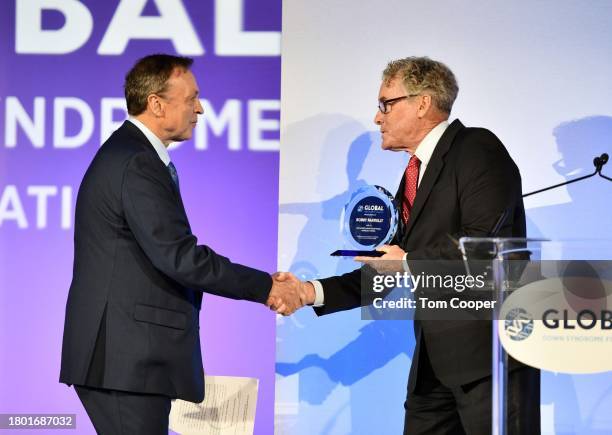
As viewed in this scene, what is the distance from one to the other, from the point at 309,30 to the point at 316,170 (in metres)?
0.68

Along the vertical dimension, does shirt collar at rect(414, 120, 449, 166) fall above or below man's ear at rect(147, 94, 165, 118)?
below

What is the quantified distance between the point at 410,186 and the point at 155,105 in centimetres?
94

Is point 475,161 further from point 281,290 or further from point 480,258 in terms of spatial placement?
point 281,290

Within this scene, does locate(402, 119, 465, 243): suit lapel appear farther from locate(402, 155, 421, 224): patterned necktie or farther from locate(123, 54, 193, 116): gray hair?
locate(123, 54, 193, 116): gray hair

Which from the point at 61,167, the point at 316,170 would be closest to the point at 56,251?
the point at 61,167

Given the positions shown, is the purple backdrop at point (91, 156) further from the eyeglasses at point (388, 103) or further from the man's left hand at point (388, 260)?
the man's left hand at point (388, 260)

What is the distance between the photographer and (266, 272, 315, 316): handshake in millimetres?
3504

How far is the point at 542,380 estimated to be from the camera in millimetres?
2293

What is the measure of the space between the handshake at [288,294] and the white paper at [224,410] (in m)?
0.35

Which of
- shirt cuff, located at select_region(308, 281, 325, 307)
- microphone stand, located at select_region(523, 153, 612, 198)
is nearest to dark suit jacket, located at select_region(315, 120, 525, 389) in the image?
shirt cuff, located at select_region(308, 281, 325, 307)

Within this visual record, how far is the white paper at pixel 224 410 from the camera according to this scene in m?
3.69

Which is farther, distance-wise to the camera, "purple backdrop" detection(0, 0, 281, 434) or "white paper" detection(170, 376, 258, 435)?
"purple backdrop" detection(0, 0, 281, 434)

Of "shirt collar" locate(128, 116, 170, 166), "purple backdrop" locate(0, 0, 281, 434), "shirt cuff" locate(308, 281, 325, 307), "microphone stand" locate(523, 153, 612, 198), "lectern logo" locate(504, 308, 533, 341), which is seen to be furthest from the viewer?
"purple backdrop" locate(0, 0, 281, 434)

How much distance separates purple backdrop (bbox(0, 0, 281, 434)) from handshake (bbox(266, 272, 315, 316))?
997mm
